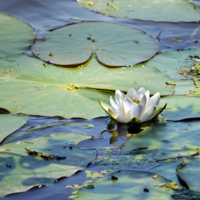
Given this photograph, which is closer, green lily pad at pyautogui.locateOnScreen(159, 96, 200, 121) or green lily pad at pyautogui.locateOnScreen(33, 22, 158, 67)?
green lily pad at pyautogui.locateOnScreen(159, 96, 200, 121)

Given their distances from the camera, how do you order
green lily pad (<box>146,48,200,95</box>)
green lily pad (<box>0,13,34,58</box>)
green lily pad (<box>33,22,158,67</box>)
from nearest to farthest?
green lily pad (<box>146,48,200,95</box>) < green lily pad (<box>33,22,158,67</box>) < green lily pad (<box>0,13,34,58</box>)

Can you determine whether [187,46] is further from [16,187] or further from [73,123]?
[16,187]

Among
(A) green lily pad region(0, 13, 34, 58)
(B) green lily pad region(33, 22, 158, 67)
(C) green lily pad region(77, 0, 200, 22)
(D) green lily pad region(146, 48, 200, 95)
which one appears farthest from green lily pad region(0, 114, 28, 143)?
(C) green lily pad region(77, 0, 200, 22)

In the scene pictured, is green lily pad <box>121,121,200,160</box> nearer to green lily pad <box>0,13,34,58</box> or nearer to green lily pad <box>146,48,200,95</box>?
green lily pad <box>146,48,200,95</box>

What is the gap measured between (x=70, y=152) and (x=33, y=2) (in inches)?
160

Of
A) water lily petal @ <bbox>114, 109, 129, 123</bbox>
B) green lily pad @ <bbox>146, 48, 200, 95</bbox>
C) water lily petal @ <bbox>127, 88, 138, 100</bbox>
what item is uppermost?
green lily pad @ <bbox>146, 48, 200, 95</bbox>

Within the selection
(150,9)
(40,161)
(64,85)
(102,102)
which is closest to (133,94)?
(102,102)

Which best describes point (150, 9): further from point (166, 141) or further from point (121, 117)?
point (166, 141)

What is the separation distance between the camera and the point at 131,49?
377cm

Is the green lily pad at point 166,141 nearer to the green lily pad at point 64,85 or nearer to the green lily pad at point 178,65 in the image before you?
the green lily pad at point 64,85

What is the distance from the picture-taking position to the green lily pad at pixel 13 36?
12.1ft

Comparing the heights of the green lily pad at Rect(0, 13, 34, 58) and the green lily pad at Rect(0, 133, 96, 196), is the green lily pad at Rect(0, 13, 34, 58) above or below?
above

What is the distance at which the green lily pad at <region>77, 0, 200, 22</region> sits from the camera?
4.77 meters

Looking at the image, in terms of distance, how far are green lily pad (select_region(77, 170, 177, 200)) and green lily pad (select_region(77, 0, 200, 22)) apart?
354cm
